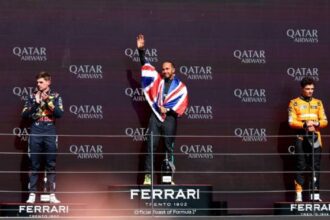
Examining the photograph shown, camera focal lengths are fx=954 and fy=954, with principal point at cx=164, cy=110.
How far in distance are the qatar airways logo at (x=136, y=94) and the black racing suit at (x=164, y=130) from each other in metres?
0.43

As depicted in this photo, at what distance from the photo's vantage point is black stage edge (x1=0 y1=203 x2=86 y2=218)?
37.3 feet

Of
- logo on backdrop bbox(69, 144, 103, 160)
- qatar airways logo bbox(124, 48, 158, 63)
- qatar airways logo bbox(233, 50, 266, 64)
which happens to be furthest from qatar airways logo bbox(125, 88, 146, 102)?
qatar airways logo bbox(233, 50, 266, 64)

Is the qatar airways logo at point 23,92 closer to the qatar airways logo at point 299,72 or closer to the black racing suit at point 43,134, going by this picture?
the black racing suit at point 43,134

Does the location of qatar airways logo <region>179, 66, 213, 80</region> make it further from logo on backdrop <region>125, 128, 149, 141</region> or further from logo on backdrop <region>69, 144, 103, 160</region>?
logo on backdrop <region>69, 144, 103, 160</region>

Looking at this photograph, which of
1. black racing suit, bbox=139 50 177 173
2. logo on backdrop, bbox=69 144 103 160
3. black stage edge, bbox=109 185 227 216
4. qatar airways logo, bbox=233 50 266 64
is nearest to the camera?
black stage edge, bbox=109 185 227 216

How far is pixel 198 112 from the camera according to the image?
1280 cm

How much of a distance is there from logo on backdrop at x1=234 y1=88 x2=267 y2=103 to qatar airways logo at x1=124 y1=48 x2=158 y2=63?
1.19 m

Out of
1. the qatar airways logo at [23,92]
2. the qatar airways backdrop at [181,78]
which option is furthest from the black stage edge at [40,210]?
the qatar airways logo at [23,92]

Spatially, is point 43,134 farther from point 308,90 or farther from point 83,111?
point 308,90

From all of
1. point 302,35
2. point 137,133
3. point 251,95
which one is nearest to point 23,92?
point 137,133

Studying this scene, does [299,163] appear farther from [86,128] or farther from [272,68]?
[86,128]

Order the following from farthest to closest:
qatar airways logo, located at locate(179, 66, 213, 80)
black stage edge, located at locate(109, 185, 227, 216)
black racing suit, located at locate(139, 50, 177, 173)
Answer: qatar airways logo, located at locate(179, 66, 213, 80), black racing suit, located at locate(139, 50, 177, 173), black stage edge, located at locate(109, 185, 227, 216)

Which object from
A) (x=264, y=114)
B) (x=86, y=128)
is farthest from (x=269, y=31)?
(x=86, y=128)

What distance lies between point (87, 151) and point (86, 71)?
1053 millimetres
